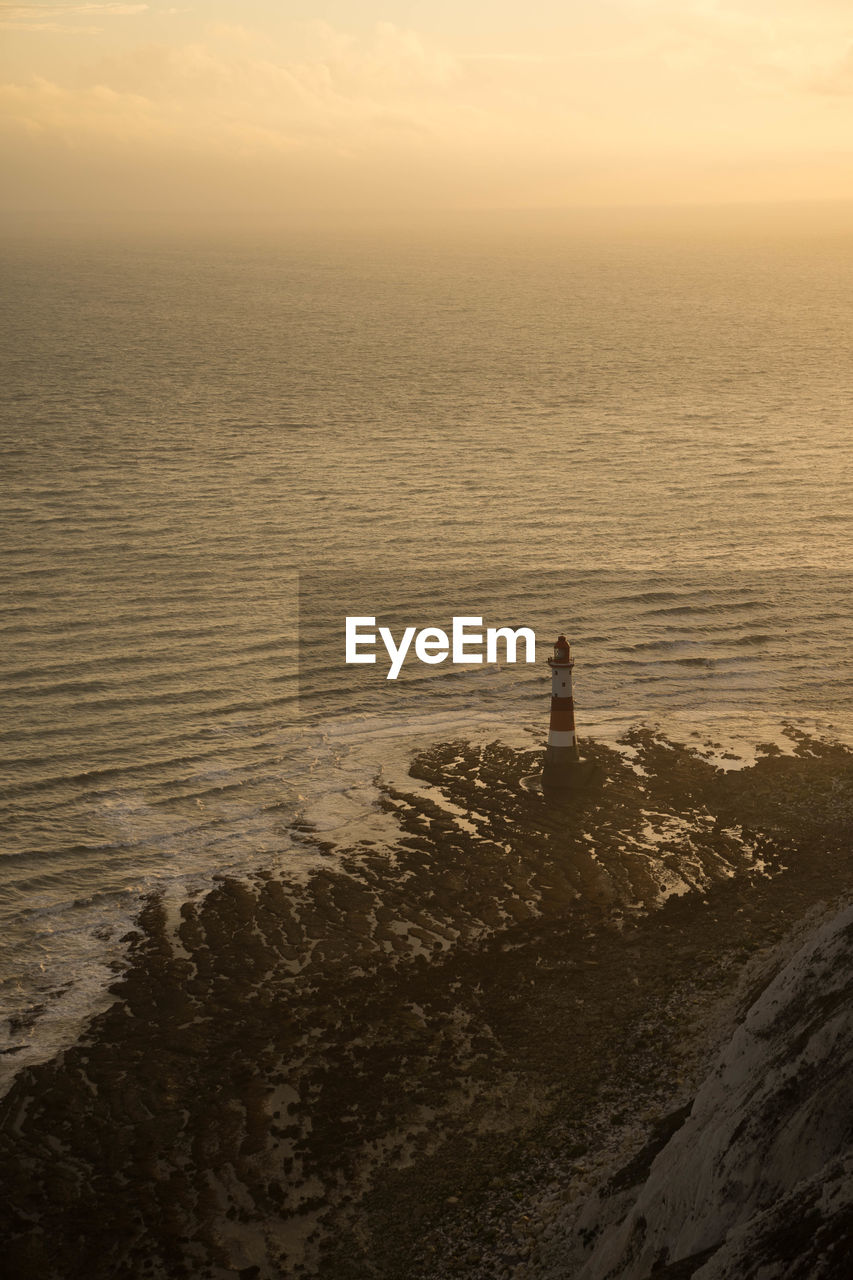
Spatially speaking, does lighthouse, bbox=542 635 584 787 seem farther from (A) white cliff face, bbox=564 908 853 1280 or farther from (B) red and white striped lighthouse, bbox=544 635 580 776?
(A) white cliff face, bbox=564 908 853 1280

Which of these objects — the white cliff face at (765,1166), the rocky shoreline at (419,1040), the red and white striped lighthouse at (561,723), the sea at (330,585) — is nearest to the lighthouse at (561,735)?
the red and white striped lighthouse at (561,723)

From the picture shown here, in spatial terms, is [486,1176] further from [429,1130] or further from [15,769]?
[15,769]

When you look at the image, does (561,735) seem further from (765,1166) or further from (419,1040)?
(765,1166)

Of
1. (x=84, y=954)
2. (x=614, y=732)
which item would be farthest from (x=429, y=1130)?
(x=614, y=732)

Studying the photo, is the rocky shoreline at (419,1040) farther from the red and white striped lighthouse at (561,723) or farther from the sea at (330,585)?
the sea at (330,585)

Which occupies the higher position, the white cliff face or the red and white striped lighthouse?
the red and white striped lighthouse

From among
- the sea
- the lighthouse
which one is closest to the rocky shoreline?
the lighthouse
